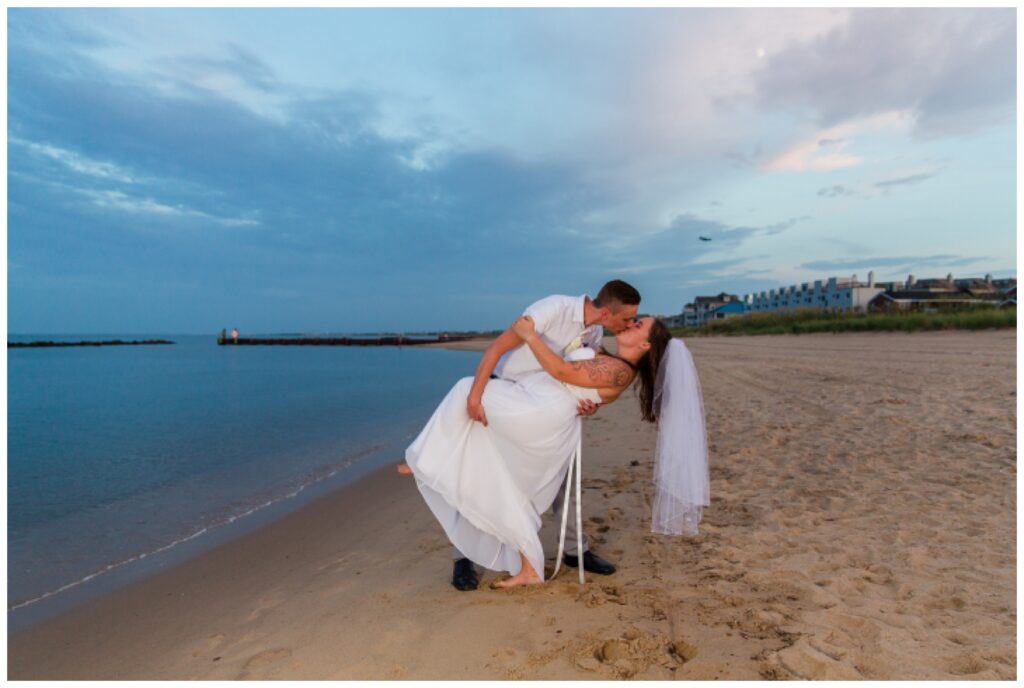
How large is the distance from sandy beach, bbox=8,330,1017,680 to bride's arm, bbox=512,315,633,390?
1.48 metres

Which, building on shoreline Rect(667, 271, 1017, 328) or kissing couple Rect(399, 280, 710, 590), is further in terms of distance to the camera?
building on shoreline Rect(667, 271, 1017, 328)

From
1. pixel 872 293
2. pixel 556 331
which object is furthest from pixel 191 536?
pixel 872 293

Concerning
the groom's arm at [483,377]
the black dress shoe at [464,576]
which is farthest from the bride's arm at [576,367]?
the black dress shoe at [464,576]

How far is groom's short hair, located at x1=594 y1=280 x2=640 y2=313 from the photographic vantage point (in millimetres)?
4262

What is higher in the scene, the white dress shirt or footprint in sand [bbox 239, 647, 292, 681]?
the white dress shirt

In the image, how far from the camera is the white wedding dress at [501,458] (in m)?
4.31

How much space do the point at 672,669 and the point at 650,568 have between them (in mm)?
1503

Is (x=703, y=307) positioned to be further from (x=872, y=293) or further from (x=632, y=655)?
(x=632, y=655)

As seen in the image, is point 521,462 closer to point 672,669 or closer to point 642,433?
point 672,669

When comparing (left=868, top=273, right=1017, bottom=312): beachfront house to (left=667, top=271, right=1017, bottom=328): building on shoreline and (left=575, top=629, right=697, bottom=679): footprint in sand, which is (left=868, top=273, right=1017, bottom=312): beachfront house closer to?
(left=667, top=271, right=1017, bottom=328): building on shoreline

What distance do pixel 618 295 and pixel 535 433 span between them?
1140mm

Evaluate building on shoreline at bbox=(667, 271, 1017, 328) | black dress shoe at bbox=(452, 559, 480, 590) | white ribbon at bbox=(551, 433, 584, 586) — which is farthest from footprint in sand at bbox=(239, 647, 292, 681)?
building on shoreline at bbox=(667, 271, 1017, 328)

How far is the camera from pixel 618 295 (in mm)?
4281

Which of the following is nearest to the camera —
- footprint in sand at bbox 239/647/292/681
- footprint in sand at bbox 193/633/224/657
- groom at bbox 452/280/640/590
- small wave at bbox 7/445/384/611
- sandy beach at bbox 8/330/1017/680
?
sandy beach at bbox 8/330/1017/680
